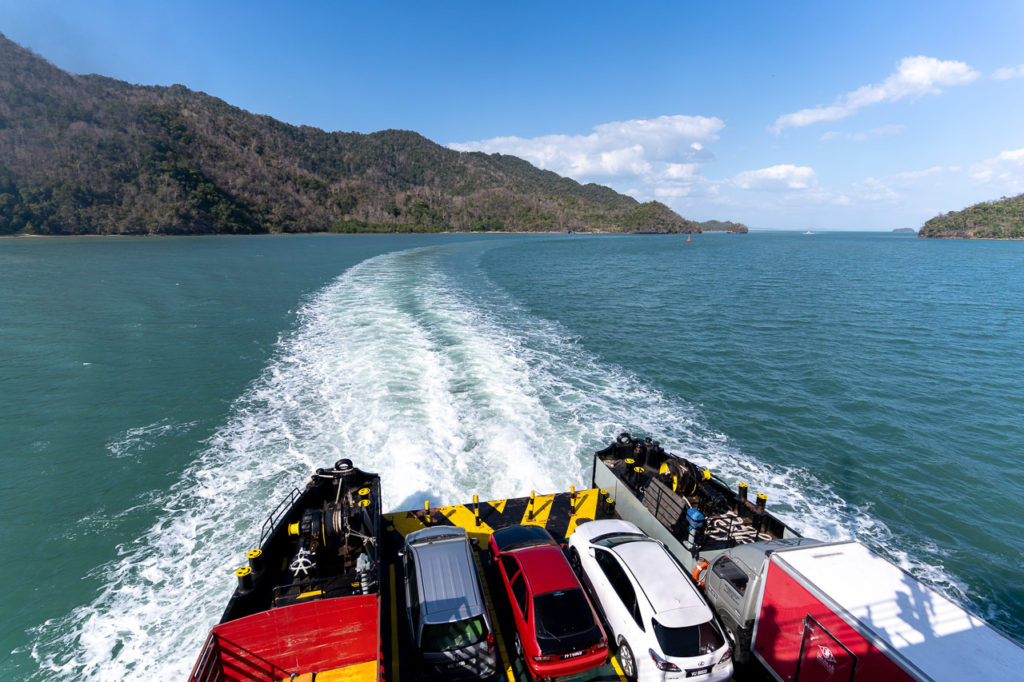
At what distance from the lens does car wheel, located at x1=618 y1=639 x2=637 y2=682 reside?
23.1 ft

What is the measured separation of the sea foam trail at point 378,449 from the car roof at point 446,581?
5.20 metres

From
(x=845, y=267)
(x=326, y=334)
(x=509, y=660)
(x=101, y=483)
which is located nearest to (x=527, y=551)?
(x=509, y=660)

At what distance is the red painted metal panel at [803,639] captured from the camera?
18.1 feet

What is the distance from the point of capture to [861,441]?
17.7 m

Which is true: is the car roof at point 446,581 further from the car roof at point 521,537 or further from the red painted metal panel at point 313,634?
the car roof at point 521,537

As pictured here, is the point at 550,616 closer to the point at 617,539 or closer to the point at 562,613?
the point at 562,613

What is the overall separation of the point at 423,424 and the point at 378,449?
2.15 meters

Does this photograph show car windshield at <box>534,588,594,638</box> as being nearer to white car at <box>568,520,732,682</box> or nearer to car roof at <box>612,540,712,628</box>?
white car at <box>568,520,732,682</box>

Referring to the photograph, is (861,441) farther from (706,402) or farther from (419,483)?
(419,483)

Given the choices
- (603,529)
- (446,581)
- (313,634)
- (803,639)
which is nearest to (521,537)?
(603,529)

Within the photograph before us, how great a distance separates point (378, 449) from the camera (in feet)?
52.3

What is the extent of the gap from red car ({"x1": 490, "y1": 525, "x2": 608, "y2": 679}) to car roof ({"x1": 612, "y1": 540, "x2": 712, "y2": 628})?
1.00 metres

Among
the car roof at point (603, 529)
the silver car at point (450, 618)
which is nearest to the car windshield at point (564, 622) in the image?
the silver car at point (450, 618)

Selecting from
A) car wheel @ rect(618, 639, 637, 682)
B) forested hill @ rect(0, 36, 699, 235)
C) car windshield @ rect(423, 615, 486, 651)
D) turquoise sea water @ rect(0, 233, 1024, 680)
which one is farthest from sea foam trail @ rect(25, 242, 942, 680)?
forested hill @ rect(0, 36, 699, 235)
